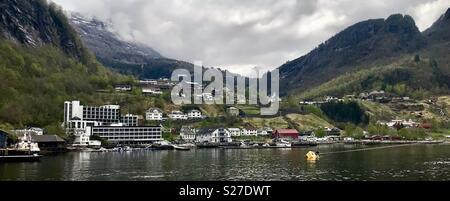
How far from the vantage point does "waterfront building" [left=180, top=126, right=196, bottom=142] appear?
13988cm

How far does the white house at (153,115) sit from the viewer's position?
15300 centimetres

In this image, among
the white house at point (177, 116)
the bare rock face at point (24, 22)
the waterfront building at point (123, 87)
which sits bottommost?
the white house at point (177, 116)

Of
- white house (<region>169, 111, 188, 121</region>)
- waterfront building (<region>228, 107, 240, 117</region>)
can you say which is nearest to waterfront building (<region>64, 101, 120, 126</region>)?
white house (<region>169, 111, 188, 121</region>)

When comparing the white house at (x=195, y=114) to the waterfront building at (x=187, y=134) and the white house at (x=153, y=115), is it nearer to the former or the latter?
the white house at (x=153, y=115)

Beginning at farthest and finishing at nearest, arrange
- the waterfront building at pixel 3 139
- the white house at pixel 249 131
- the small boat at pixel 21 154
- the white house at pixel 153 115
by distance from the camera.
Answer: the white house at pixel 153 115 → the white house at pixel 249 131 → the waterfront building at pixel 3 139 → the small boat at pixel 21 154

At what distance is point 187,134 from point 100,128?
25.7m

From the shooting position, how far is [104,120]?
141 metres

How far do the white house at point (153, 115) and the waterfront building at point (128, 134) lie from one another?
65.2 feet

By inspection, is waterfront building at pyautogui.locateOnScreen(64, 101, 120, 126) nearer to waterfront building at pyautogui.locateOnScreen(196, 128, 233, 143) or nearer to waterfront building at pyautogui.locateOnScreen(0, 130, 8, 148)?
waterfront building at pyautogui.locateOnScreen(196, 128, 233, 143)

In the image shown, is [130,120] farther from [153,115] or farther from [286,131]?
[286,131]

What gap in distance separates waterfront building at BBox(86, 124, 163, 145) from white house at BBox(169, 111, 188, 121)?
2342 centimetres

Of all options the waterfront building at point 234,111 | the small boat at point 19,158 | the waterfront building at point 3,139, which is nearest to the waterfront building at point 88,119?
the waterfront building at point 3,139

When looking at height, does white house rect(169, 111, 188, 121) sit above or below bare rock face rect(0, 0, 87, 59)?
below

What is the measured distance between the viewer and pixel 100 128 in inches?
4995
